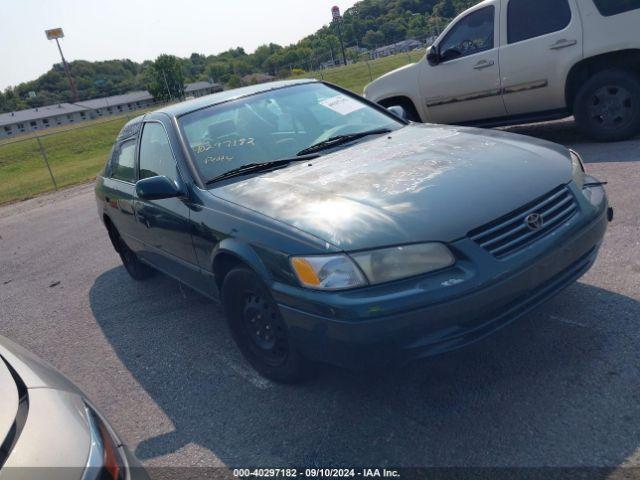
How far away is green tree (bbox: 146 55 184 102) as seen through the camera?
73.5 metres

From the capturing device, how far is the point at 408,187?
3.00 metres

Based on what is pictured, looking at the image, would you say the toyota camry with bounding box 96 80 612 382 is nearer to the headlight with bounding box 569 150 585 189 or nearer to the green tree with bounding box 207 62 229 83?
the headlight with bounding box 569 150 585 189

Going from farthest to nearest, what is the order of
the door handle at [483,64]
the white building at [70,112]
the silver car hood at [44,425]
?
the white building at [70,112], the door handle at [483,64], the silver car hood at [44,425]

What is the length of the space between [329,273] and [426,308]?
18.1 inches

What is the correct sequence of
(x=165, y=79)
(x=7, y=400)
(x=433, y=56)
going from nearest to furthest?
1. (x=7, y=400)
2. (x=433, y=56)
3. (x=165, y=79)

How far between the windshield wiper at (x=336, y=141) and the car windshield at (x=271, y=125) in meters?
0.04

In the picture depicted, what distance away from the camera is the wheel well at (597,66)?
653 cm

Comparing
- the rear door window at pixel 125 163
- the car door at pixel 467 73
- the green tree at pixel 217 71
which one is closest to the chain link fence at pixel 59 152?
the car door at pixel 467 73

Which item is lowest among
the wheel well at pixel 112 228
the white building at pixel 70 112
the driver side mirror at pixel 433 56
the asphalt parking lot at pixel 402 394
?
the asphalt parking lot at pixel 402 394

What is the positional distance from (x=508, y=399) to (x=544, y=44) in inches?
215

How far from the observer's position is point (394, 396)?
297 centimetres

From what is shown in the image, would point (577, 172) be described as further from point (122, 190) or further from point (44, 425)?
point (122, 190)

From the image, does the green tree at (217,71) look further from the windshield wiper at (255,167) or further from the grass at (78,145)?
the windshield wiper at (255,167)

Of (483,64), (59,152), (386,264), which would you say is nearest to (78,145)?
(59,152)
